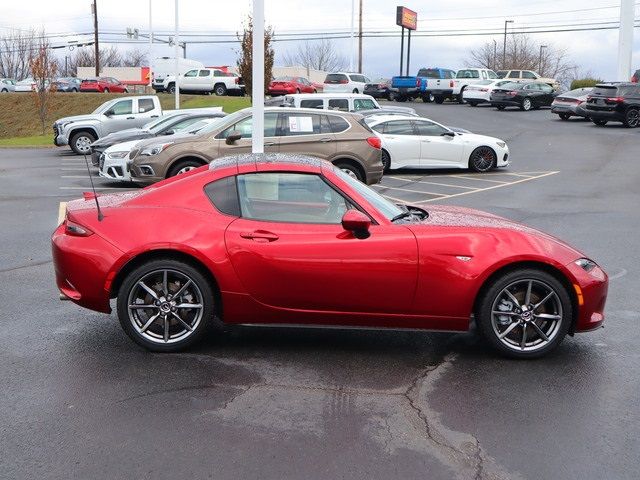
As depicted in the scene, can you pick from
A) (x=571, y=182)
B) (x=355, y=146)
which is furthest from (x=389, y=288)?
(x=571, y=182)

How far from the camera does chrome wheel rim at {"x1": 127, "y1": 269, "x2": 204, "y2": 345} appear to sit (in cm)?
582

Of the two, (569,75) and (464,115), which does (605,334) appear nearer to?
(464,115)

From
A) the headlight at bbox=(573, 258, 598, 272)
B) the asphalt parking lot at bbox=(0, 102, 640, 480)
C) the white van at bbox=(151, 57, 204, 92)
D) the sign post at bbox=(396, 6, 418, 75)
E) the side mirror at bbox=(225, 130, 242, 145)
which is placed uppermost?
the sign post at bbox=(396, 6, 418, 75)

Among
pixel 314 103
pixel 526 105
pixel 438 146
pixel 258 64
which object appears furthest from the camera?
pixel 526 105

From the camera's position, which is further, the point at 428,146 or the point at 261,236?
the point at 428,146

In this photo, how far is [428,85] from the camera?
152ft

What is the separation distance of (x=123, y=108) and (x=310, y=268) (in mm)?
21587

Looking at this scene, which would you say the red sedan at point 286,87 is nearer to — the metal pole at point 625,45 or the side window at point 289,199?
the metal pole at point 625,45

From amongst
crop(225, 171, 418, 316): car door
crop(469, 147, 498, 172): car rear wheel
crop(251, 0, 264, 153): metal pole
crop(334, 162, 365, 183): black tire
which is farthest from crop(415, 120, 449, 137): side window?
crop(225, 171, 418, 316): car door

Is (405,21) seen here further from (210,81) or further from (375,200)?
(375,200)

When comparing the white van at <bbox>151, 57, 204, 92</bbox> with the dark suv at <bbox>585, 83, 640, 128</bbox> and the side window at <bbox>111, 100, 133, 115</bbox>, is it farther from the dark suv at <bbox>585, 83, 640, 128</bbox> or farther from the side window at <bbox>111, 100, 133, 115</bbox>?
the dark suv at <bbox>585, 83, 640, 128</bbox>

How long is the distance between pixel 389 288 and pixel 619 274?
4.24m

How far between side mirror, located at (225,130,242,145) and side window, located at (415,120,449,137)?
6.85 m

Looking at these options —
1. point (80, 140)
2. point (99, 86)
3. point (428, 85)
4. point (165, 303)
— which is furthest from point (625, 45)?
point (165, 303)
